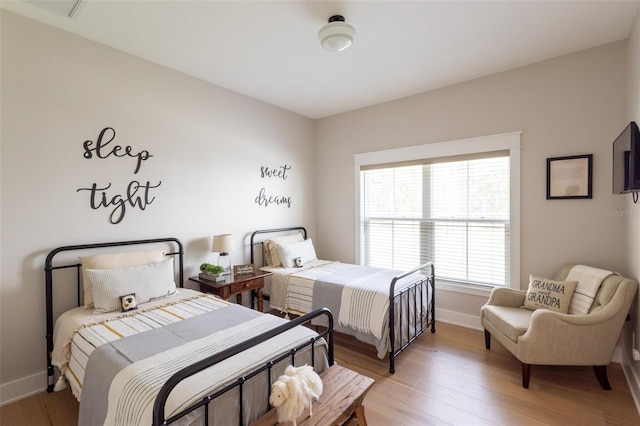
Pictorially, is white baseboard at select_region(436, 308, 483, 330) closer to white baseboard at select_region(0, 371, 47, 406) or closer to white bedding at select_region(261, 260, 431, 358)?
white bedding at select_region(261, 260, 431, 358)

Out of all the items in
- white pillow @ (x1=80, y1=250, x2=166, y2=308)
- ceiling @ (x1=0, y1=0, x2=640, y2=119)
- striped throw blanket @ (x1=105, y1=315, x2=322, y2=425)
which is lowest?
striped throw blanket @ (x1=105, y1=315, x2=322, y2=425)

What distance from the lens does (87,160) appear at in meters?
2.49

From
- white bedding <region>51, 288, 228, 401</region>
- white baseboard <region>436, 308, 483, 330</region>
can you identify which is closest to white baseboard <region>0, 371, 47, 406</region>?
white bedding <region>51, 288, 228, 401</region>

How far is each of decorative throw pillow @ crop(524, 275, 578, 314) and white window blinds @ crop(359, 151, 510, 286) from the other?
473mm

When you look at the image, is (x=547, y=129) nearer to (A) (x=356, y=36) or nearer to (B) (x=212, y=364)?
(A) (x=356, y=36)

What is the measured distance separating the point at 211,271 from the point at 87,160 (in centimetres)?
143

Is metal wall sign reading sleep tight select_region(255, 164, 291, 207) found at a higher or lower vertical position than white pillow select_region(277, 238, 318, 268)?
higher

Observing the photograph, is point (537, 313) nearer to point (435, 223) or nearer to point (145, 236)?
point (435, 223)

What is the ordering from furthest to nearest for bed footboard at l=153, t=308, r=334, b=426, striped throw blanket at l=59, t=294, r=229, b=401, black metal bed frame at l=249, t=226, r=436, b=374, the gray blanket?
1. black metal bed frame at l=249, t=226, r=436, b=374
2. striped throw blanket at l=59, t=294, r=229, b=401
3. the gray blanket
4. bed footboard at l=153, t=308, r=334, b=426

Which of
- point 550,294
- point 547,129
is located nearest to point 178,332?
point 550,294

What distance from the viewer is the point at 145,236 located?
9.28ft

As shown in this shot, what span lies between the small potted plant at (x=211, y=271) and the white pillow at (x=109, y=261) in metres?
0.51

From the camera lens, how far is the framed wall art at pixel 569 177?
2727mm

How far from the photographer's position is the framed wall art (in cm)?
273
